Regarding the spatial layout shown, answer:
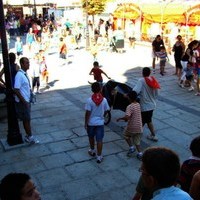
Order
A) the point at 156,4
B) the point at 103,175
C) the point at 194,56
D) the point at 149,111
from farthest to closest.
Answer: the point at 156,4 < the point at 194,56 < the point at 149,111 < the point at 103,175

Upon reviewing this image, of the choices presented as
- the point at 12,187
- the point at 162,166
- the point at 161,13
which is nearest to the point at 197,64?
the point at 162,166

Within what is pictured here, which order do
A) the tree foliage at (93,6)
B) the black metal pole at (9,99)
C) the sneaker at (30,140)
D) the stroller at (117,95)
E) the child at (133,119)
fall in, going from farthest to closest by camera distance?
the tree foliage at (93,6) → the stroller at (117,95) → the sneaker at (30,140) → the black metal pole at (9,99) → the child at (133,119)

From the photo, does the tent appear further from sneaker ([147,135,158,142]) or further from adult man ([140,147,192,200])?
adult man ([140,147,192,200])

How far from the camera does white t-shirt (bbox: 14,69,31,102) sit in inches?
281

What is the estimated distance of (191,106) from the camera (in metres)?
10.3

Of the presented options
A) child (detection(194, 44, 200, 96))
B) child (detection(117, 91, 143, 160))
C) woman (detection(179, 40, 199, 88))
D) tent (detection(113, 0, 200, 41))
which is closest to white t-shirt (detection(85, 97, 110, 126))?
→ child (detection(117, 91, 143, 160))

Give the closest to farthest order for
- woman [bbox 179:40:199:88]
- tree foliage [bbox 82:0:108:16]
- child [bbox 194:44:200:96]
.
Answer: child [bbox 194:44:200:96] → woman [bbox 179:40:199:88] → tree foliage [bbox 82:0:108:16]

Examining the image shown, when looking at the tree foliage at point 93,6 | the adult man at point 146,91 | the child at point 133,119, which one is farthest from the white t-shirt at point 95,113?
the tree foliage at point 93,6

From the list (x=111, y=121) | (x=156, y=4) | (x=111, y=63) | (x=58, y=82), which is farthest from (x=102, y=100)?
(x=156, y=4)

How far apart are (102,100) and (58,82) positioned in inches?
290

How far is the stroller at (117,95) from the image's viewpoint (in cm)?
837

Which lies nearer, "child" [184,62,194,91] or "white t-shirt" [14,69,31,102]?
"white t-shirt" [14,69,31,102]

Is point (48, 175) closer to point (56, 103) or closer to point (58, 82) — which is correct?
point (56, 103)

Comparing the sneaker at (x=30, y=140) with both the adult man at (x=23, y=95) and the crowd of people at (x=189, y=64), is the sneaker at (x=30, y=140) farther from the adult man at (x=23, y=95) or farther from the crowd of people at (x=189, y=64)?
the crowd of people at (x=189, y=64)
